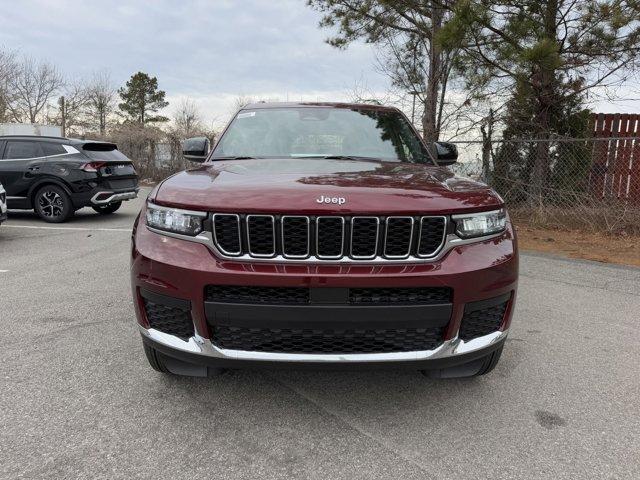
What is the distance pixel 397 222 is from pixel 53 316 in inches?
124

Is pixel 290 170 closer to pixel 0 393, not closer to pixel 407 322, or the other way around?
pixel 407 322

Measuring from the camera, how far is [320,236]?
223 centimetres

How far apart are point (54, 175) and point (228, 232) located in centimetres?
876

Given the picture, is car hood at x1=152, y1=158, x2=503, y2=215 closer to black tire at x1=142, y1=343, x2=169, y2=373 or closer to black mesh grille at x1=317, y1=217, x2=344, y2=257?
black mesh grille at x1=317, y1=217, x2=344, y2=257

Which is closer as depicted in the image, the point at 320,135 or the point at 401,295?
the point at 401,295

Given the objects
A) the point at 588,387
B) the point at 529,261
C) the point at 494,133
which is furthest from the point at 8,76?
the point at 588,387

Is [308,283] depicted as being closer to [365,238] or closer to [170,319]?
[365,238]

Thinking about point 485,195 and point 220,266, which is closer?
point 220,266

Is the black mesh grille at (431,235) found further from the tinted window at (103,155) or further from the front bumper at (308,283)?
the tinted window at (103,155)

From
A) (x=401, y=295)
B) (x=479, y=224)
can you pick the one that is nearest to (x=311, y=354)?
(x=401, y=295)

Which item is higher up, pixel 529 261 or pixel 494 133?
pixel 494 133

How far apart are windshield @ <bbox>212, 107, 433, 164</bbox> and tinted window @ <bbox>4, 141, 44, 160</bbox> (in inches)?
298

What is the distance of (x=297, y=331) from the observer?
86.7 inches

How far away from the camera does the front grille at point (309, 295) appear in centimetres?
218
